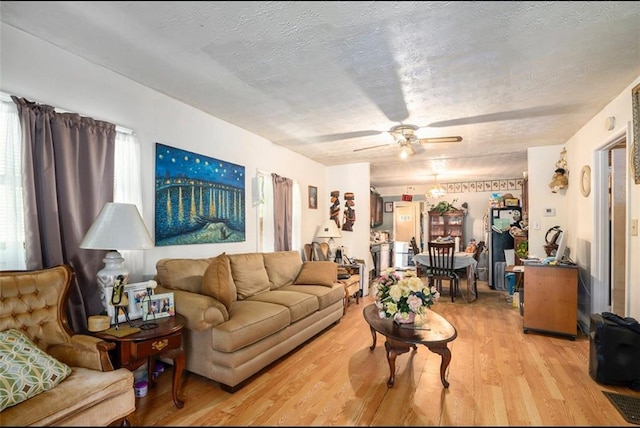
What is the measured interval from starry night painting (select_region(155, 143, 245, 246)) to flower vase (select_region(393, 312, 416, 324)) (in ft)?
6.50

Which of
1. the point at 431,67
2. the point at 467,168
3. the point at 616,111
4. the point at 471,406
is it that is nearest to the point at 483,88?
the point at 431,67

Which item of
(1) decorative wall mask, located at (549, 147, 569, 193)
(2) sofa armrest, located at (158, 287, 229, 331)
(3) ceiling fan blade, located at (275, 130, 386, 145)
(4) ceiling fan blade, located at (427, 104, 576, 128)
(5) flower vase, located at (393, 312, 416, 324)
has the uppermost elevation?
(4) ceiling fan blade, located at (427, 104, 576, 128)

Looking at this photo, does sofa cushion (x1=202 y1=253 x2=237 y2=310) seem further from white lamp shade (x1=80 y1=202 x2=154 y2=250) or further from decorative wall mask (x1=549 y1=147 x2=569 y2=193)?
decorative wall mask (x1=549 y1=147 x2=569 y2=193)

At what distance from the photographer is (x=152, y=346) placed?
73.1 inches

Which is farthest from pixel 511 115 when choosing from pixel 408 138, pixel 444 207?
pixel 444 207

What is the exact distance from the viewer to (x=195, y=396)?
2.02 metres

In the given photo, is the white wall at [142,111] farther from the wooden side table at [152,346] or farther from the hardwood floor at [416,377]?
the hardwood floor at [416,377]

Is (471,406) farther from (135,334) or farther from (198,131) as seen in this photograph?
(198,131)

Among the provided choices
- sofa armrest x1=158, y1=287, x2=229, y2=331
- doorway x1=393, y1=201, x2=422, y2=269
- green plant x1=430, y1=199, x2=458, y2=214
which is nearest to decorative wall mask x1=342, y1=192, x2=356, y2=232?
doorway x1=393, y1=201, x2=422, y2=269

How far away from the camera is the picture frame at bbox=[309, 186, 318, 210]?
203 inches

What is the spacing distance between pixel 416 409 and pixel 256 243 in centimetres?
331

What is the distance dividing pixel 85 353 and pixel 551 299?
4.12 meters

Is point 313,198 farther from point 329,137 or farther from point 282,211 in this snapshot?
point 329,137

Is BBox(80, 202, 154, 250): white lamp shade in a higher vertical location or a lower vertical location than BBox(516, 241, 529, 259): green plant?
higher
